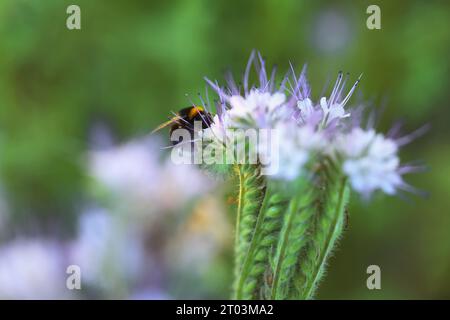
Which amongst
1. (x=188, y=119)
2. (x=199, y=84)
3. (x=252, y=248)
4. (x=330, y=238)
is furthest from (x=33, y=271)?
(x=330, y=238)

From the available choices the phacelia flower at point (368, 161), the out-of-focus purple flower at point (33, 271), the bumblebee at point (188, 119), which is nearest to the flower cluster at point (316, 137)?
the phacelia flower at point (368, 161)

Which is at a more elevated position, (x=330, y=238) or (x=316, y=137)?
(x=316, y=137)

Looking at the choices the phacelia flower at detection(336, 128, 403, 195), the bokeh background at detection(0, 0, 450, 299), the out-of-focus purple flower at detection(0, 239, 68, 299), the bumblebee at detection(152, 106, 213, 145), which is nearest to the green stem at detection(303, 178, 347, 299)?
the phacelia flower at detection(336, 128, 403, 195)

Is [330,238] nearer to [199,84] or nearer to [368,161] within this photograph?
[368,161]

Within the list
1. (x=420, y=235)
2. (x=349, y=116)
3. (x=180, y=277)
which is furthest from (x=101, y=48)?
(x=349, y=116)

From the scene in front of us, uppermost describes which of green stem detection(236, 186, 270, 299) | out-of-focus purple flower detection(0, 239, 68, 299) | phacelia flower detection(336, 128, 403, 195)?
phacelia flower detection(336, 128, 403, 195)

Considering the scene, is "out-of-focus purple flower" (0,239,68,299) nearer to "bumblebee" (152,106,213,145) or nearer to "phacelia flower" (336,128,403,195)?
"bumblebee" (152,106,213,145)
